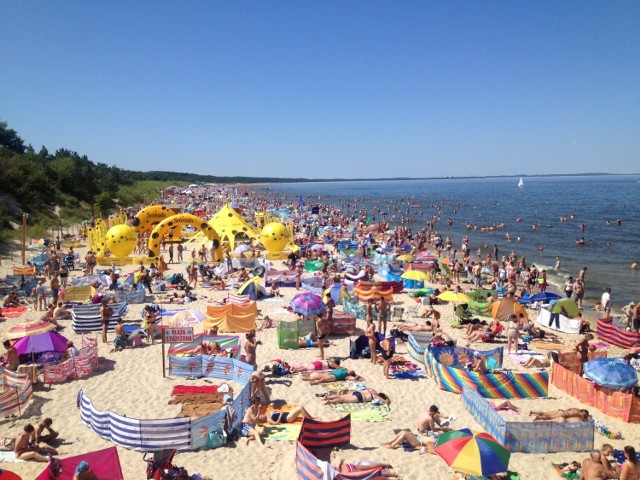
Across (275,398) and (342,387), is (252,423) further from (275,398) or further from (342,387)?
(342,387)

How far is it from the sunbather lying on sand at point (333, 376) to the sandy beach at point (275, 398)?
17 centimetres

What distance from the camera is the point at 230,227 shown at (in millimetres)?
23906

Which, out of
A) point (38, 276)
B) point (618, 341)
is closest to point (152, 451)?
point (618, 341)

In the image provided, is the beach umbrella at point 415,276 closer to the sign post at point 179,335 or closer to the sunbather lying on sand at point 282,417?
the sign post at point 179,335

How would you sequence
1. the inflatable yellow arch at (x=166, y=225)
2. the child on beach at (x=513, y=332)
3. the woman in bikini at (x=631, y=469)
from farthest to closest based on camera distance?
1. the inflatable yellow arch at (x=166, y=225)
2. the child on beach at (x=513, y=332)
3. the woman in bikini at (x=631, y=469)

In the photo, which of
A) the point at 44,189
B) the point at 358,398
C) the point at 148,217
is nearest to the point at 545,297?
the point at 358,398

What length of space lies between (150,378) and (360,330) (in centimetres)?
562

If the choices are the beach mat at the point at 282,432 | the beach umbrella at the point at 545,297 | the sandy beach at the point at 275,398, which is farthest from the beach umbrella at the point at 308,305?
the beach umbrella at the point at 545,297

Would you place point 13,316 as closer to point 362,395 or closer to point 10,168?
point 362,395

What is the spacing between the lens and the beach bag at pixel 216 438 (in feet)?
22.8

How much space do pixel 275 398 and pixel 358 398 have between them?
154 centimetres

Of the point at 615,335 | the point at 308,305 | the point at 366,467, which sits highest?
the point at 308,305

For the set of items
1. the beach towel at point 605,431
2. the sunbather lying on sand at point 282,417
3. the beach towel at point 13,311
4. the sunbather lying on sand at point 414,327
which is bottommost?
the beach towel at point 605,431

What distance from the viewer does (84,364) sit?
946 centimetres
